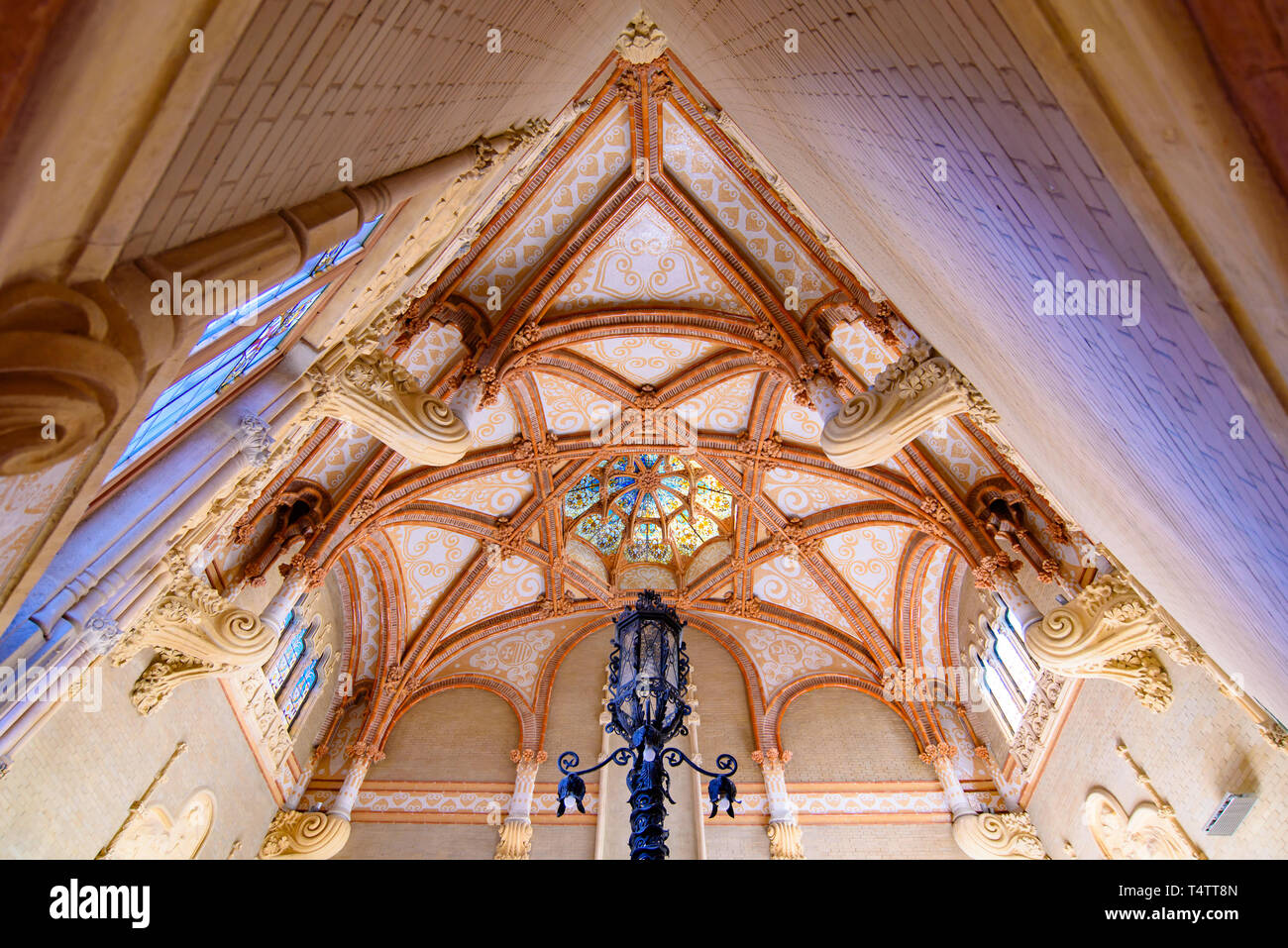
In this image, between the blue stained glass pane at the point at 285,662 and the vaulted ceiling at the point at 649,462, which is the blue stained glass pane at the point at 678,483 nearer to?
the vaulted ceiling at the point at 649,462

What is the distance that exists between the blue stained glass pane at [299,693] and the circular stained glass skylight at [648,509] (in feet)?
18.2

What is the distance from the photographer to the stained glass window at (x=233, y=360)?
458 cm

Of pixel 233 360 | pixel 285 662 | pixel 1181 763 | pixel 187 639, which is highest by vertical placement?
pixel 285 662

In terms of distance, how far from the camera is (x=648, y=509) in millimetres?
15875

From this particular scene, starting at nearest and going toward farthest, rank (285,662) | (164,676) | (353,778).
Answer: (164,676) → (285,662) → (353,778)

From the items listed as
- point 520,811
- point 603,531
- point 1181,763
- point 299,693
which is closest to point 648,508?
point 603,531

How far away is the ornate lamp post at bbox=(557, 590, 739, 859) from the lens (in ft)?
15.8

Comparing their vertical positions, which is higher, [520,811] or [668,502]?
[668,502]

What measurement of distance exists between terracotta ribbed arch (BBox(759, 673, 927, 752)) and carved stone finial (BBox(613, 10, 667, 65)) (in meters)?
11.6

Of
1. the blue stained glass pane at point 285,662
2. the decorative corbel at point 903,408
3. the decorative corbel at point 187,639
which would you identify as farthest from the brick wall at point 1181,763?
the blue stained glass pane at point 285,662

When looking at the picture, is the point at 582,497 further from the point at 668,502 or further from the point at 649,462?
the point at 668,502

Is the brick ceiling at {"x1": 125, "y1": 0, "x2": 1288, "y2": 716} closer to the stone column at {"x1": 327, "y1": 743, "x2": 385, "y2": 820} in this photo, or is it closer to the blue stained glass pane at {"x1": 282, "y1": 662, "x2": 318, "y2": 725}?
the blue stained glass pane at {"x1": 282, "y1": 662, "x2": 318, "y2": 725}

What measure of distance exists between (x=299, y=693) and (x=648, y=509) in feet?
25.5
